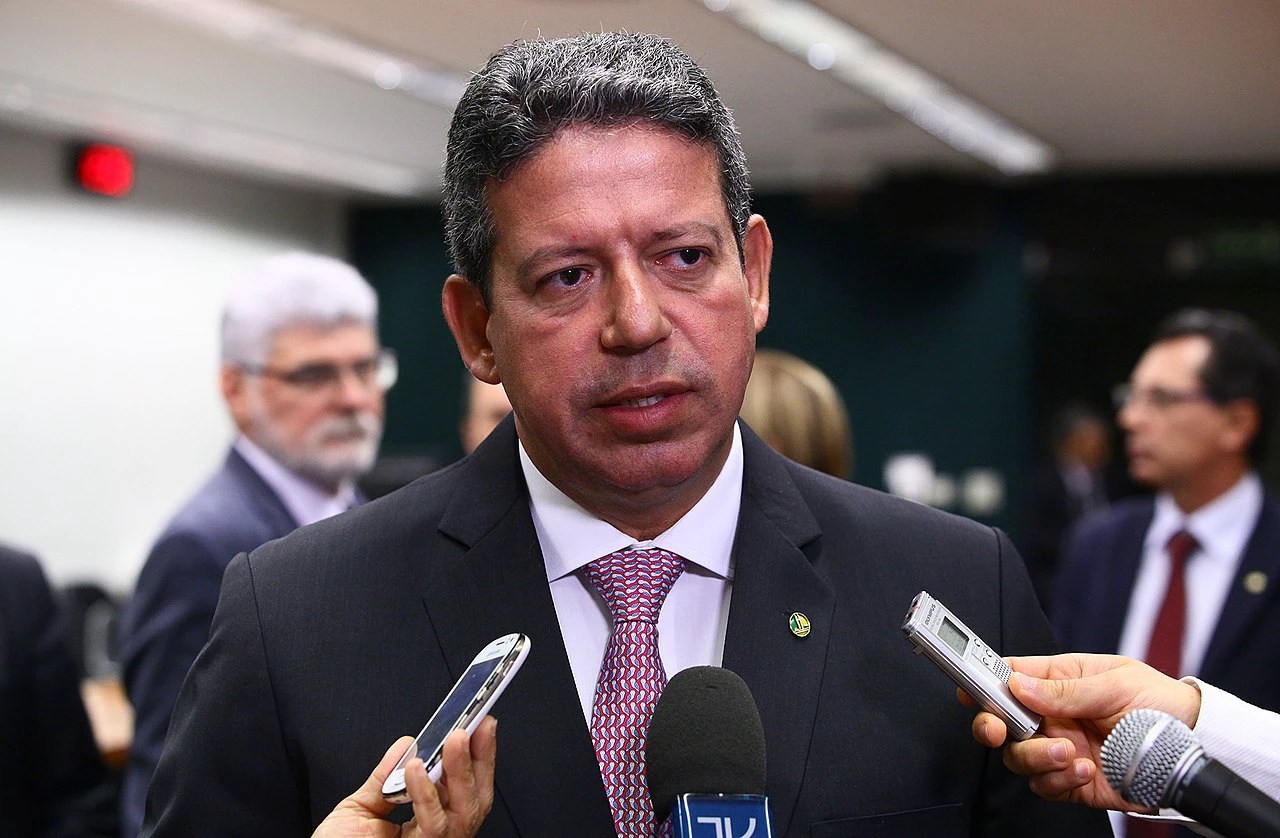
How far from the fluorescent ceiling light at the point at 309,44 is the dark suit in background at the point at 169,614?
213 centimetres

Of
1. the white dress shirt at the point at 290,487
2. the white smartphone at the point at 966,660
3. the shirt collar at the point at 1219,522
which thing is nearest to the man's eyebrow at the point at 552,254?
the white smartphone at the point at 966,660

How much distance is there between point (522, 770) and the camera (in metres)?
1.33

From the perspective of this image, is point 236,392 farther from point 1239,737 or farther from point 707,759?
point 1239,737

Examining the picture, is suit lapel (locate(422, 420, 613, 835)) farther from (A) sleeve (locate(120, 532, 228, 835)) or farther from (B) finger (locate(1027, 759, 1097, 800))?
(A) sleeve (locate(120, 532, 228, 835))

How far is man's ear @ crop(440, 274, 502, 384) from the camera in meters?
1.53

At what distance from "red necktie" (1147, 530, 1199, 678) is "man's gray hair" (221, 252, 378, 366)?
211 cm

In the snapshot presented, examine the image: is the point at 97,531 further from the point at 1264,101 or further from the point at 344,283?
the point at 1264,101

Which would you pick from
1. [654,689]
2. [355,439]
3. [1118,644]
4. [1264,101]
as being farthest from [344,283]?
[1264,101]

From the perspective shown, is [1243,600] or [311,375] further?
[1243,600]

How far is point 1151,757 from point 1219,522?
2.73 meters

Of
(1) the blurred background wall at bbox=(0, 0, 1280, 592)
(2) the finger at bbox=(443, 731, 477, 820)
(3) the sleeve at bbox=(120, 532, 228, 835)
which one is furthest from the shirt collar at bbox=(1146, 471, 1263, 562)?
(2) the finger at bbox=(443, 731, 477, 820)

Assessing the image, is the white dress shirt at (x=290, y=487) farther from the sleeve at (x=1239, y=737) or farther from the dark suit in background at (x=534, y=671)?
the sleeve at (x=1239, y=737)

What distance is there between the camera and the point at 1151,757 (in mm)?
993

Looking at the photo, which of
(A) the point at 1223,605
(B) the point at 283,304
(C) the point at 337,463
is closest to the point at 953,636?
(C) the point at 337,463
